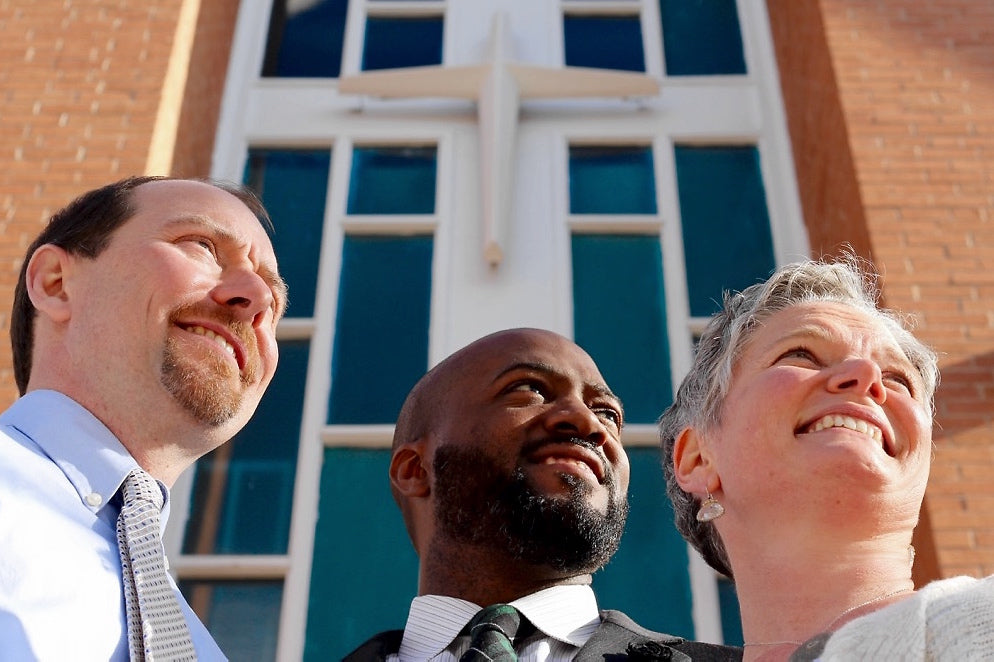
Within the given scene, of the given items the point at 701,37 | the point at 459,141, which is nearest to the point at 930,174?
the point at 701,37

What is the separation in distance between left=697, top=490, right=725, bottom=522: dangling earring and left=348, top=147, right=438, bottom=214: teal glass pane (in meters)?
3.44

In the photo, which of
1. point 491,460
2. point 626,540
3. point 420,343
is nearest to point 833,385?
point 491,460

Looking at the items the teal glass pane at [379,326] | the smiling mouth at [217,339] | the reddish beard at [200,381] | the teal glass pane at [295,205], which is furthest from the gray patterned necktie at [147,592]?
the teal glass pane at [295,205]

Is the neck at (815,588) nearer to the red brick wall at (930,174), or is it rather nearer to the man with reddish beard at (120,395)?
the man with reddish beard at (120,395)

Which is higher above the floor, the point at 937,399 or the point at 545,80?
the point at 545,80

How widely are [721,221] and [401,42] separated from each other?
2.10 m

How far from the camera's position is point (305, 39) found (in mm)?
6184

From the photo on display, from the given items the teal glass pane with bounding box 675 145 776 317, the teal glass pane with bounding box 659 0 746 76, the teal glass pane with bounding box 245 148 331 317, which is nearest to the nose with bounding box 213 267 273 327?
the teal glass pane with bounding box 245 148 331 317

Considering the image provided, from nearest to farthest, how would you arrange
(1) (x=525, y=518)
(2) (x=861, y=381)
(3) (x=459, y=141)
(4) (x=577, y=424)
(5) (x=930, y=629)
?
1. (5) (x=930, y=629)
2. (2) (x=861, y=381)
3. (1) (x=525, y=518)
4. (4) (x=577, y=424)
5. (3) (x=459, y=141)

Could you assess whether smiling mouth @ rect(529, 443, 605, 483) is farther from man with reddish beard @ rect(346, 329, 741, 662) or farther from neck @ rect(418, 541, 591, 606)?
neck @ rect(418, 541, 591, 606)

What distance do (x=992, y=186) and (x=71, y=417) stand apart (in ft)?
12.7

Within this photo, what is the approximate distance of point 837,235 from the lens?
484cm

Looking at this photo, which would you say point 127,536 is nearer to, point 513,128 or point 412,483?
point 412,483

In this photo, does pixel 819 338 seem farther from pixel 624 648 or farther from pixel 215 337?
pixel 215 337
